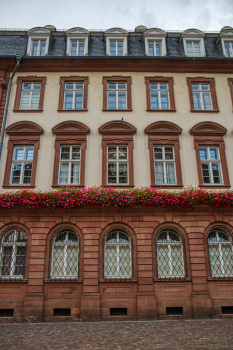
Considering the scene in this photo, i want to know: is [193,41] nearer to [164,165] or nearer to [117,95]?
[117,95]

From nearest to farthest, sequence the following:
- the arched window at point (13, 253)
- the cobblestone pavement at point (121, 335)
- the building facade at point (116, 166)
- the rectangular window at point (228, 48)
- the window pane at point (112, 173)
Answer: the cobblestone pavement at point (121, 335)
the building facade at point (116, 166)
the arched window at point (13, 253)
the window pane at point (112, 173)
the rectangular window at point (228, 48)

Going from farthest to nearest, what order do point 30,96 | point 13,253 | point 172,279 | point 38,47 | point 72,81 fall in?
point 38,47 < point 72,81 < point 30,96 < point 13,253 < point 172,279

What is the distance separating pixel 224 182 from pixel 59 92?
919cm

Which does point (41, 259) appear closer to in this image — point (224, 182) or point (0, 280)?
point (0, 280)

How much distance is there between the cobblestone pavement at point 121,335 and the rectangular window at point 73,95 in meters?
9.91

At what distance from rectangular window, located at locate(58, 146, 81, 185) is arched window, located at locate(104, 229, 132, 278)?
2950mm

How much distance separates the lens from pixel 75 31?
16984mm

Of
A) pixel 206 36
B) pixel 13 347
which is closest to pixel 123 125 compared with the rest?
pixel 206 36

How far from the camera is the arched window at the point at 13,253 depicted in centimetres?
1224

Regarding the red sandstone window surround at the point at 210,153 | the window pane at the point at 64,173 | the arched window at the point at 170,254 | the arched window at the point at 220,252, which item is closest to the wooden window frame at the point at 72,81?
the window pane at the point at 64,173

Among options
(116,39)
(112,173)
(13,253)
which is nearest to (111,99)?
(112,173)

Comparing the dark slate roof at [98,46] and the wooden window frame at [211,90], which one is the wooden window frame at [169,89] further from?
the dark slate roof at [98,46]

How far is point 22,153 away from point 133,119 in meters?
5.57

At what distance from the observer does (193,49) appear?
1689 centimetres
